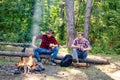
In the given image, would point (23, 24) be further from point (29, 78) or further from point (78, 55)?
point (29, 78)

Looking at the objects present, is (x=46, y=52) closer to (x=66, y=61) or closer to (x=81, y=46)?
(x=66, y=61)

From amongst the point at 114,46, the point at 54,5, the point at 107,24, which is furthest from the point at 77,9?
the point at 54,5

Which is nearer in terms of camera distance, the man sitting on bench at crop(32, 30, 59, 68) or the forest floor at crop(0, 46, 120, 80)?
the forest floor at crop(0, 46, 120, 80)

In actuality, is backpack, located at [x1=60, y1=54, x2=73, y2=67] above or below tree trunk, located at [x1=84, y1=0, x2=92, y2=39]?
below

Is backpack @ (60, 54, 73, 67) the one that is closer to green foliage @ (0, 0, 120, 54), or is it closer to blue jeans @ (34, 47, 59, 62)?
blue jeans @ (34, 47, 59, 62)

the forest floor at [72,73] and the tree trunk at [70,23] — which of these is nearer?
the forest floor at [72,73]

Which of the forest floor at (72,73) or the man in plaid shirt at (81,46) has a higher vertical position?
the man in plaid shirt at (81,46)

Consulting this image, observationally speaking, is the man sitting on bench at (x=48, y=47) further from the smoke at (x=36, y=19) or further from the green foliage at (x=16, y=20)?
the smoke at (x=36, y=19)

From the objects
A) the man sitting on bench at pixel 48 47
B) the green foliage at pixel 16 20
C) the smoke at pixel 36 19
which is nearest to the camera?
the man sitting on bench at pixel 48 47

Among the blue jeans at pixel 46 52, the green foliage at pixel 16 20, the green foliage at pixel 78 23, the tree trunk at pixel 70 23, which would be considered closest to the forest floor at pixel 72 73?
the blue jeans at pixel 46 52

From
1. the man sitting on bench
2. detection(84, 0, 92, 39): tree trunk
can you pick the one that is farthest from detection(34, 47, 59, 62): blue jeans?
detection(84, 0, 92, 39): tree trunk

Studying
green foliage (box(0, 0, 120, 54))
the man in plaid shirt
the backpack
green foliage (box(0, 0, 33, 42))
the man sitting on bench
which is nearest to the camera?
the backpack

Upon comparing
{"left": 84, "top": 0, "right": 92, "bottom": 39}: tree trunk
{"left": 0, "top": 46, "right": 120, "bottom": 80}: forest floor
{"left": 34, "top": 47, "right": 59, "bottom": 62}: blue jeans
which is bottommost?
{"left": 0, "top": 46, "right": 120, "bottom": 80}: forest floor

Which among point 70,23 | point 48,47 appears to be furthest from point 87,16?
point 48,47
